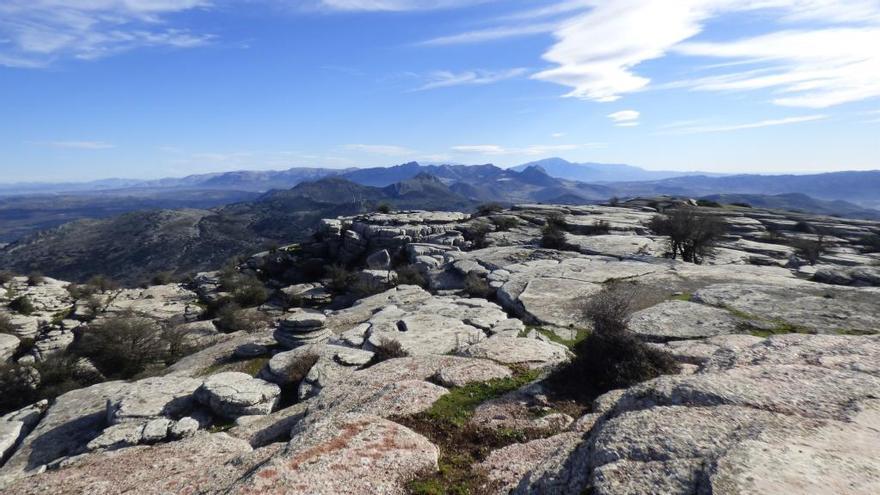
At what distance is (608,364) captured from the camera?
13.1 metres

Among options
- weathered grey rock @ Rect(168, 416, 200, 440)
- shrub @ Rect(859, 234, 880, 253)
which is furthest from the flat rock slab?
shrub @ Rect(859, 234, 880, 253)

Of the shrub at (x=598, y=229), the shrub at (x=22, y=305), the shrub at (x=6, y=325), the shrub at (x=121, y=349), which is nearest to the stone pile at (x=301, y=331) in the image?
the shrub at (x=121, y=349)

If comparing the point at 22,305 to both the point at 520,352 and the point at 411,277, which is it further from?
the point at 520,352

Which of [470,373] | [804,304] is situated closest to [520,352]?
[470,373]

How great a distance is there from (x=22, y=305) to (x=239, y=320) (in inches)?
1223

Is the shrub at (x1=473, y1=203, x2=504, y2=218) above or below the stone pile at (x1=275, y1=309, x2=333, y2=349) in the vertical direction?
above

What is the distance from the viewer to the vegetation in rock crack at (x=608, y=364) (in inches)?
503

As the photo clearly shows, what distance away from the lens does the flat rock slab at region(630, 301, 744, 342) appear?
57.7ft

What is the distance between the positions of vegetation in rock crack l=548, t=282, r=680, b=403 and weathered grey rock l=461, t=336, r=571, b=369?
73.7 inches

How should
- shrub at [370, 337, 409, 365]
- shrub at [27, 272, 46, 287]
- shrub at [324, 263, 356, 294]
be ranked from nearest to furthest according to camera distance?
shrub at [370, 337, 409, 365] < shrub at [324, 263, 356, 294] < shrub at [27, 272, 46, 287]

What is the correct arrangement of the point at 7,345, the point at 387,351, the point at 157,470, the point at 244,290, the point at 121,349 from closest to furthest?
the point at 157,470 → the point at 387,351 → the point at 121,349 → the point at 7,345 → the point at 244,290

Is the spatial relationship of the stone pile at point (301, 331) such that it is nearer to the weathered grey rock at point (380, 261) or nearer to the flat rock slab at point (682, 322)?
the flat rock slab at point (682, 322)

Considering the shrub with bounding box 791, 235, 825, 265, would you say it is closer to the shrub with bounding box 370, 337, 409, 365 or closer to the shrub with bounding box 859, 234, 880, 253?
the shrub with bounding box 859, 234, 880, 253

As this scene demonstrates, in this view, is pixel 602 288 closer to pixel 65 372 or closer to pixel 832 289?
pixel 832 289
